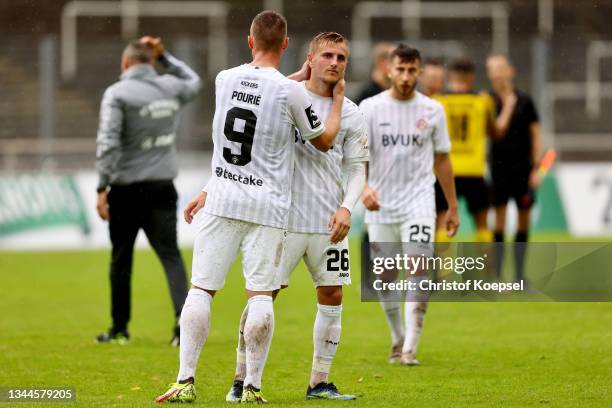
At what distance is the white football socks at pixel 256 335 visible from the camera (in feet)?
22.4

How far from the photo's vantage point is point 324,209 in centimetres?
745

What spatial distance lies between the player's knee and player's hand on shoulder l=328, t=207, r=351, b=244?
0.39 metres

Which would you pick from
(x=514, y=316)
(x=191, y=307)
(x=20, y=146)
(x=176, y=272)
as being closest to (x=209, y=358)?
(x=176, y=272)

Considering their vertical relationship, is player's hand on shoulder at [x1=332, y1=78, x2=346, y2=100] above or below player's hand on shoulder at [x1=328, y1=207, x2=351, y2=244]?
above

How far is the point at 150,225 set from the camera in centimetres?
1063

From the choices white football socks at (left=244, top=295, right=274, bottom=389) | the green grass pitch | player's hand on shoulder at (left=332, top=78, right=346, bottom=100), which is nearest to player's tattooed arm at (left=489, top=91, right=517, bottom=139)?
the green grass pitch

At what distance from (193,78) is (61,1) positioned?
19328mm

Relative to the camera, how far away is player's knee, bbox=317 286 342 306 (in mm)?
7430

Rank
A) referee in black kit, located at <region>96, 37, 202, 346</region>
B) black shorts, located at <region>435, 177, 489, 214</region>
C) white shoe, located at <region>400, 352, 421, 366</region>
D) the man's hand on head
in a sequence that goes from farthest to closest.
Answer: black shorts, located at <region>435, 177, 489, 214</region>
the man's hand on head
referee in black kit, located at <region>96, 37, 202, 346</region>
white shoe, located at <region>400, 352, 421, 366</region>

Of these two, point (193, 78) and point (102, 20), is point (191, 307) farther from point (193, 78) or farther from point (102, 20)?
point (102, 20)

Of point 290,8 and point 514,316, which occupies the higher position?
point 290,8

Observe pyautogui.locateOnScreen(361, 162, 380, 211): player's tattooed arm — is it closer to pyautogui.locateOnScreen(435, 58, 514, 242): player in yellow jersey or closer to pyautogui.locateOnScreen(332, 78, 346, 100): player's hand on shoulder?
pyautogui.locateOnScreen(332, 78, 346, 100): player's hand on shoulder

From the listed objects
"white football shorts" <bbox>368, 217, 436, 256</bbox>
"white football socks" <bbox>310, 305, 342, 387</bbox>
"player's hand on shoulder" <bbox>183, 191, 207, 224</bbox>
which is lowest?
"white football socks" <bbox>310, 305, 342, 387</bbox>

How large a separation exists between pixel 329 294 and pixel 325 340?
0.26m
